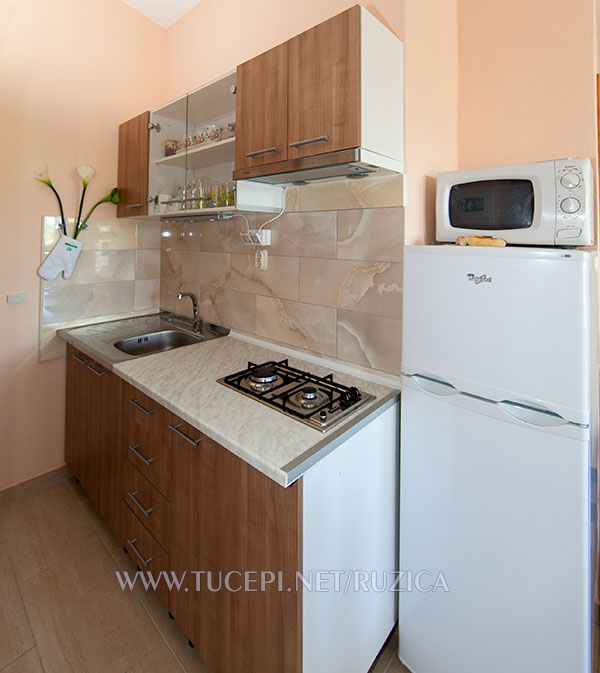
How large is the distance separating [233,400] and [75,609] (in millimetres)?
1161

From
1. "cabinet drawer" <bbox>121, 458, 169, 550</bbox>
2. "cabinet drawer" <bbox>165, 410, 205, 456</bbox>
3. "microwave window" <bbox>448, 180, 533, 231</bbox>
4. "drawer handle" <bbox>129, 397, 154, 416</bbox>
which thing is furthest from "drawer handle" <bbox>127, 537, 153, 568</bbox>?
"microwave window" <bbox>448, 180, 533, 231</bbox>

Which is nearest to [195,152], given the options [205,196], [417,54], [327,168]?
[205,196]

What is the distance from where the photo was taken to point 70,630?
1460 mm

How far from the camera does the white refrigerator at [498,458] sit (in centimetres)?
92

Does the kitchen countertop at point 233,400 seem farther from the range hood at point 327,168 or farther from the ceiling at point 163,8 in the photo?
the ceiling at point 163,8

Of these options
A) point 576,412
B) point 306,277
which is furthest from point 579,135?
point 306,277

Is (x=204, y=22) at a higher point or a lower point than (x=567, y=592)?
higher

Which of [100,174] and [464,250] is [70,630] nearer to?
[464,250]

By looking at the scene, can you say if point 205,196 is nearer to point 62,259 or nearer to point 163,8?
point 62,259

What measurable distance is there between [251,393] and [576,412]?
97 cm

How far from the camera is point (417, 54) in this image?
140 centimetres

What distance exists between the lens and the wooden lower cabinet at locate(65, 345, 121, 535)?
1.75 m

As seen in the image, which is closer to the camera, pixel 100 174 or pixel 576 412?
pixel 576 412

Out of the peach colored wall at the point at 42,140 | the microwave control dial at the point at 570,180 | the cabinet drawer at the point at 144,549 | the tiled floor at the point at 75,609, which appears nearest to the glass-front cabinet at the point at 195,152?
the peach colored wall at the point at 42,140
